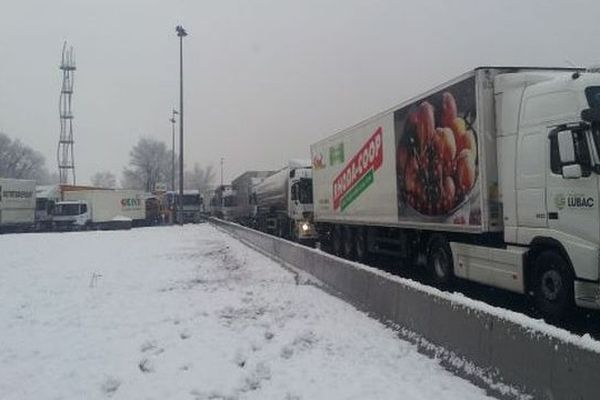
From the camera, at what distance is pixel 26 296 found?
14.0 meters

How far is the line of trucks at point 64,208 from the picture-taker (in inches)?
2219

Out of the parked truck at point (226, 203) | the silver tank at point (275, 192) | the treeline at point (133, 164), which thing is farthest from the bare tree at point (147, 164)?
the silver tank at point (275, 192)

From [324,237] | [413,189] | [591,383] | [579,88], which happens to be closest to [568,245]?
[579,88]

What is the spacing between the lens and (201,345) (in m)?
8.88

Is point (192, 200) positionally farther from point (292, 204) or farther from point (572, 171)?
point (572, 171)

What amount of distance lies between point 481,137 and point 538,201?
1.87 metres

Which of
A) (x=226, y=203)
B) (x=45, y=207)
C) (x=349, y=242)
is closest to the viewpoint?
(x=349, y=242)

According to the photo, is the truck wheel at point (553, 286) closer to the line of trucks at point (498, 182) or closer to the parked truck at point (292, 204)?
the line of trucks at point (498, 182)

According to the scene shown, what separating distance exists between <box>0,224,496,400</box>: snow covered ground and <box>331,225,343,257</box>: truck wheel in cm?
747

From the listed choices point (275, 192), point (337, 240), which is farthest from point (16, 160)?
point (337, 240)

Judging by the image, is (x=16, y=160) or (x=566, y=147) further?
(x=16, y=160)

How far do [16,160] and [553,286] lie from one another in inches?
4765

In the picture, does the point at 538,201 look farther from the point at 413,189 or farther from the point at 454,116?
the point at 413,189

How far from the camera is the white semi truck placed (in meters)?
Answer: 9.81
